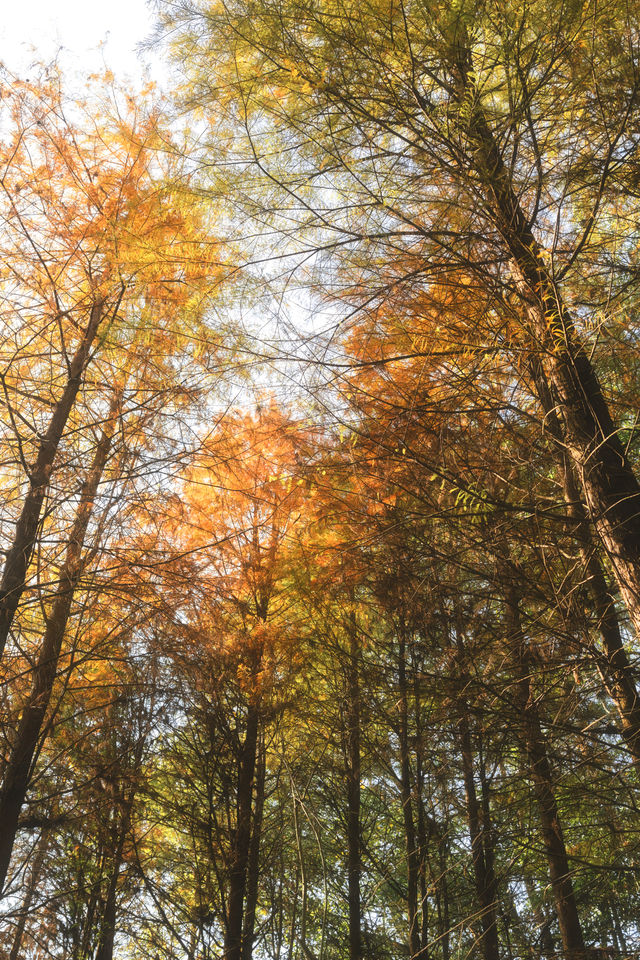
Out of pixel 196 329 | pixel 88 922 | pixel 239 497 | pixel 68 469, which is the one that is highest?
pixel 239 497

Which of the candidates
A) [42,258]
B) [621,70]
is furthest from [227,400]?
[621,70]

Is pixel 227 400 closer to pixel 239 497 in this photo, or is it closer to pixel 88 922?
pixel 239 497

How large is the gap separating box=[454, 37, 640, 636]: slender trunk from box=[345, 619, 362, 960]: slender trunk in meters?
3.72

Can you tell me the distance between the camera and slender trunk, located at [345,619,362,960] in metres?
6.53

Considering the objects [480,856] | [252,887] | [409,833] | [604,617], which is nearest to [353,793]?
[409,833]

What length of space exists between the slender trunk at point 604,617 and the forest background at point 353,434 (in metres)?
0.04

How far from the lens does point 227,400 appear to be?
200 inches

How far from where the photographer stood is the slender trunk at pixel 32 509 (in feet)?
14.6

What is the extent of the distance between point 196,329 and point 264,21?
2.11 meters

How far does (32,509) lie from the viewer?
4836 millimetres

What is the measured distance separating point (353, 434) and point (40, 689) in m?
3.24

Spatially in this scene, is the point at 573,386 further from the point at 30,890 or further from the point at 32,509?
the point at 30,890

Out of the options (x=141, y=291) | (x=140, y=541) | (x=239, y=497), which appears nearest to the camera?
(x=140, y=541)

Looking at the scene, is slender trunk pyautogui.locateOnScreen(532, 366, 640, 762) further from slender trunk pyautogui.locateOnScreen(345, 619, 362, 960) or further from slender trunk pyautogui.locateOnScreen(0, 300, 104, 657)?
slender trunk pyautogui.locateOnScreen(0, 300, 104, 657)
